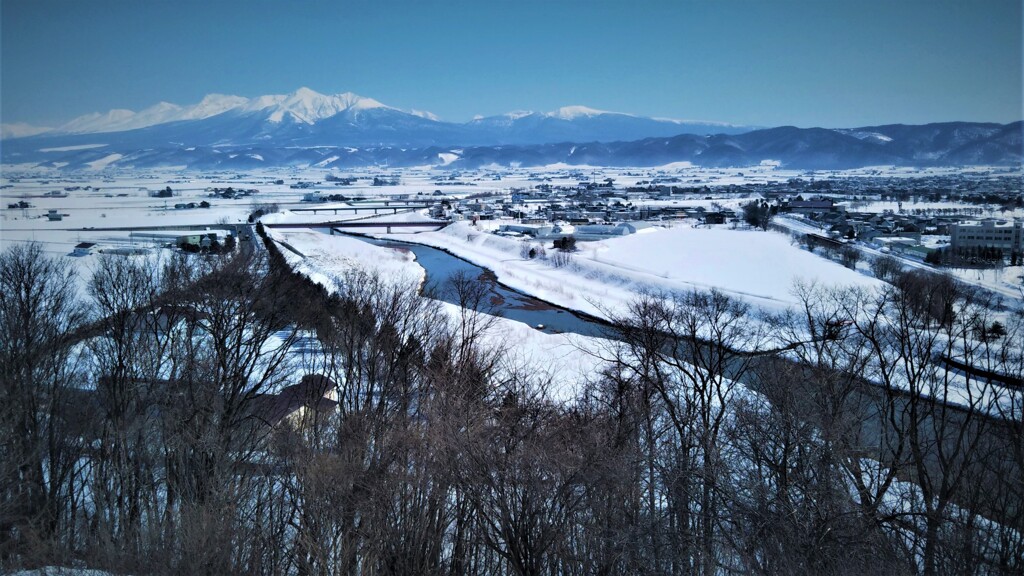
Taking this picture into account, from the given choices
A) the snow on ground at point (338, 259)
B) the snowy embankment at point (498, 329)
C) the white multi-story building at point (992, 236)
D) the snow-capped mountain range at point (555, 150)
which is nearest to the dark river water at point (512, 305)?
the snowy embankment at point (498, 329)

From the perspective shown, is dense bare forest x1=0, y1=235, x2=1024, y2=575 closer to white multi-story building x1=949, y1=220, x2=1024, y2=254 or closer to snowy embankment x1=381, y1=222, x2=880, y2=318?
snowy embankment x1=381, y1=222, x2=880, y2=318

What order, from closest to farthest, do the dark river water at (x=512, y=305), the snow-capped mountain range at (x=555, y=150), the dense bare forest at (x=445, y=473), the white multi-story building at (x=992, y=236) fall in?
the dense bare forest at (x=445, y=473)
the dark river water at (x=512, y=305)
the white multi-story building at (x=992, y=236)
the snow-capped mountain range at (x=555, y=150)

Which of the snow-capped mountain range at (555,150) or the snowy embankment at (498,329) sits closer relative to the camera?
the snowy embankment at (498,329)

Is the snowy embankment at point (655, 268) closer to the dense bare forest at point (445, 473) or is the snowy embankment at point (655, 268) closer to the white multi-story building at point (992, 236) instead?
the white multi-story building at point (992, 236)

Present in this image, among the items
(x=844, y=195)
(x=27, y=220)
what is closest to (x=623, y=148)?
(x=844, y=195)

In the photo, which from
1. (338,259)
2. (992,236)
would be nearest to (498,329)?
(338,259)
